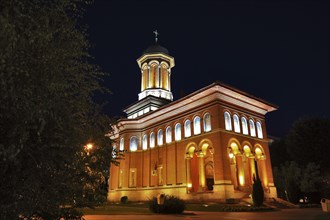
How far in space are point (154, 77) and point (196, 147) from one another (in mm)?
14186

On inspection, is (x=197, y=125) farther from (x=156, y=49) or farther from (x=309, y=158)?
(x=156, y=49)

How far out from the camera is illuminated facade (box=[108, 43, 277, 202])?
2642 centimetres

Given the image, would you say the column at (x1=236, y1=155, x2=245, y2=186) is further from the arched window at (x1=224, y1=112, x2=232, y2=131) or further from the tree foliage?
the tree foliage

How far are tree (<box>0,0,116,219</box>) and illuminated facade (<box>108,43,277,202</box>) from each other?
18.3 m

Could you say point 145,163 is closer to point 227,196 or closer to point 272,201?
point 227,196

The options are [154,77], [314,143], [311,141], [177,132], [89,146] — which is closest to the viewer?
[89,146]

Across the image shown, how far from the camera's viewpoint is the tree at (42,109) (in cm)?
493

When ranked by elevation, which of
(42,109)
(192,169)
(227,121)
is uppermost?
(227,121)

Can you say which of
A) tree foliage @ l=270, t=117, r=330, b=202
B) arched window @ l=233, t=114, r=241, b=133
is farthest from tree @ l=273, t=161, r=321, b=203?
arched window @ l=233, t=114, r=241, b=133

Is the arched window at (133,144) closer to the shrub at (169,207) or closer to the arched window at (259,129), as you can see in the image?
the arched window at (259,129)

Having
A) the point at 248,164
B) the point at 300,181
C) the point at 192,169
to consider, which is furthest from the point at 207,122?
the point at 300,181

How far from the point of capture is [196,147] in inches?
1113

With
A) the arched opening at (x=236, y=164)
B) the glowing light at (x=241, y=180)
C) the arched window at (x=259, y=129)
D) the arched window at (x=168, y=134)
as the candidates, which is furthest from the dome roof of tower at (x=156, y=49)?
the glowing light at (x=241, y=180)

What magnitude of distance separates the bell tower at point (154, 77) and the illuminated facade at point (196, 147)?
311mm
